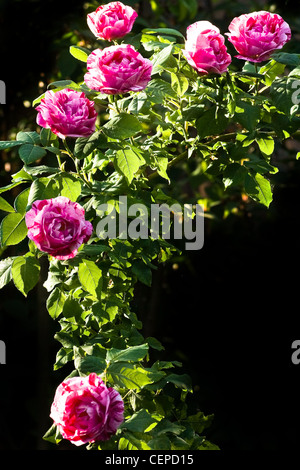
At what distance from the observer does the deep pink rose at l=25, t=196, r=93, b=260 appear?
1.16 m

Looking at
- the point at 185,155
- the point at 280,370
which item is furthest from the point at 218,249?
the point at 185,155

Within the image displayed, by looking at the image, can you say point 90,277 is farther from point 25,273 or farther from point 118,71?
point 118,71

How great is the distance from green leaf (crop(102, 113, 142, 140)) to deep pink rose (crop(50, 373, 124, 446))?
43cm

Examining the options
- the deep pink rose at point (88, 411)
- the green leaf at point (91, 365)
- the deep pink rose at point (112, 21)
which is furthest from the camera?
the deep pink rose at point (112, 21)

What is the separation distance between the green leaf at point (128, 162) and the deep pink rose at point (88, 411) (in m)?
0.38

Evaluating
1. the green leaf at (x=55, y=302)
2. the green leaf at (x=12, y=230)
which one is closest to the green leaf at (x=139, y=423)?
the green leaf at (x=55, y=302)

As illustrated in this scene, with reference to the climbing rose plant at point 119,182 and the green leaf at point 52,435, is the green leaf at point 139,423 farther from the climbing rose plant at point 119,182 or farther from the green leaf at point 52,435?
the green leaf at point 52,435

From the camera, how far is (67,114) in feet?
4.03

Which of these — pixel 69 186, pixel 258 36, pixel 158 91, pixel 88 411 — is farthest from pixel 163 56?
pixel 88 411

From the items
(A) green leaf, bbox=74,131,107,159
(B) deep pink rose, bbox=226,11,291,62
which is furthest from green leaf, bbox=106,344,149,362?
(B) deep pink rose, bbox=226,11,291,62

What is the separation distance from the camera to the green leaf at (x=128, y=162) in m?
1.30

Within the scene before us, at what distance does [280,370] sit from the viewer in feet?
9.12

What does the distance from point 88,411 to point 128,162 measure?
462mm

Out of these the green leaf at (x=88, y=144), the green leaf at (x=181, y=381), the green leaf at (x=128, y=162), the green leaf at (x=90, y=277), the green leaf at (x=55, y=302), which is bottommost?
the green leaf at (x=181, y=381)
